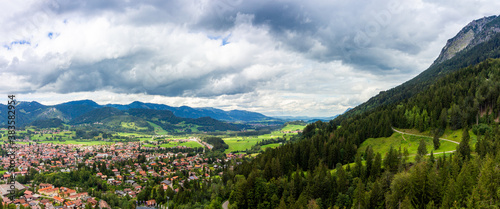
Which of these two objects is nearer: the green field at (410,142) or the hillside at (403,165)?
the hillside at (403,165)

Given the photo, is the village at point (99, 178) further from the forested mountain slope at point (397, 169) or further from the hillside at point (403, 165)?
the hillside at point (403, 165)

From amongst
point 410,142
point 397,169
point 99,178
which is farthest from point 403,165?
point 99,178

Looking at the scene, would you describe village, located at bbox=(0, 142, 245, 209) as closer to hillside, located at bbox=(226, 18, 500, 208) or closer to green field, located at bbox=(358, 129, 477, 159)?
hillside, located at bbox=(226, 18, 500, 208)

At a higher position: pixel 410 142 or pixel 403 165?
pixel 410 142

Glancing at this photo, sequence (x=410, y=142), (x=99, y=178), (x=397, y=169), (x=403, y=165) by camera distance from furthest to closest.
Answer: (x=99, y=178) < (x=410, y=142) < (x=397, y=169) < (x=403, y=165)

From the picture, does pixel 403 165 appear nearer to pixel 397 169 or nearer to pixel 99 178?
pixel 397 169

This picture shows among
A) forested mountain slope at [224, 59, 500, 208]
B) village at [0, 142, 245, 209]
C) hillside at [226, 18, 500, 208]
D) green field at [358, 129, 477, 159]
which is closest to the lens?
forested mountain slope at [224, 59, 500, 208]

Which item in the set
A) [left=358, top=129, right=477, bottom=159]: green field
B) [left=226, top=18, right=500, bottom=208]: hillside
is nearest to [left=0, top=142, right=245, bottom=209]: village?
[left=226, top=18, right=500, bottom=208]: hillside

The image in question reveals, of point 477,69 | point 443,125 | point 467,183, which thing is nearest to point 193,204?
point 467,183

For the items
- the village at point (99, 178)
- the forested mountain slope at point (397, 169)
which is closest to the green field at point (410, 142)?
the forested mountain slope at point (397, 169)

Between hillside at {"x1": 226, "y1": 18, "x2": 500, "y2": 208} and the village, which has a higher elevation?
hillside at {"x1": 226, "y1": 18, "x2": 500, "y2": 208}

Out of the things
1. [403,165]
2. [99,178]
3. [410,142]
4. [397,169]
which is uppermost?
[410,142]

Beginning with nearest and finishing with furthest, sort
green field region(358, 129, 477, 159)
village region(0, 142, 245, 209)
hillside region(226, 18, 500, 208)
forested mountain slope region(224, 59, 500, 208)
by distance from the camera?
1. forested mountain slope region(224, 59, 500, 208)
2. hillside region(226, 18, 500, 208)
3. green field region(358, 129, 477, 159)
4. village region(0, 142, 245, 209)
